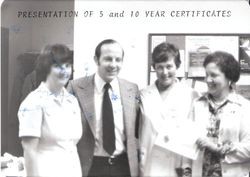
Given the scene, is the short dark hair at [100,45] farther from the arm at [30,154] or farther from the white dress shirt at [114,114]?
the arm at [30,154]

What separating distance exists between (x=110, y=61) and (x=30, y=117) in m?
0.28

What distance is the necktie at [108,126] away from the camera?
956mm

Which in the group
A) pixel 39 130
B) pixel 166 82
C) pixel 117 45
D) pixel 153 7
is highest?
pixel 153 7

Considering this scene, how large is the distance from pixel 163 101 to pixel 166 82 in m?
0.06

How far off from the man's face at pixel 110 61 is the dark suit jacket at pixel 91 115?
1.3 inches

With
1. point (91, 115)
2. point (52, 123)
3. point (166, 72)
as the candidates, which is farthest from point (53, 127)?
point (166, 72)

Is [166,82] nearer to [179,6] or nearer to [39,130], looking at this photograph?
[179,6]

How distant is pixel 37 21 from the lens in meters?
1.03

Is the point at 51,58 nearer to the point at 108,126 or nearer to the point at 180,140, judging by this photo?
the point at 108,126

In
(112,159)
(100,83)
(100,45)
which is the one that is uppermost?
(100,45)

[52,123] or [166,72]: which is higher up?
[166,72]

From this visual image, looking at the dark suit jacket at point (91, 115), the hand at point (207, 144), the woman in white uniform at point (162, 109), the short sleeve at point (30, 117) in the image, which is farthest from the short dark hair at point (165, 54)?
the short sleeve at point (30, 117)

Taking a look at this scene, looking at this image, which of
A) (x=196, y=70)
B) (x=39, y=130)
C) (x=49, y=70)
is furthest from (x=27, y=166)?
(x=196, y=70)

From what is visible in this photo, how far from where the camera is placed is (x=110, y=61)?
964 millimetres
